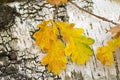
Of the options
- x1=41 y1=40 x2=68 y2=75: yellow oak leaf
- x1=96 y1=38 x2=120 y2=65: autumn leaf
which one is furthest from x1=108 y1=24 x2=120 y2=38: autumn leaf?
x1=41 y1=40 x2=68 y2=75: yellow oak leaf

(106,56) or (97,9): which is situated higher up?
(97,9)

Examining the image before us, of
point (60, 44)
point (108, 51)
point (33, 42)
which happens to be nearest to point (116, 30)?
point (108, 51)

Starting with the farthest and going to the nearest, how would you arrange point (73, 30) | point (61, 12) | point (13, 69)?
point (61, 12), point (73, 30), point (13, 69)

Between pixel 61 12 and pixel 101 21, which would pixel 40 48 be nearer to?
pixel 61 12

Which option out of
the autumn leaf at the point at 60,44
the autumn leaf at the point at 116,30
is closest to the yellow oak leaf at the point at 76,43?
the autumn leaf at the point at 60,44

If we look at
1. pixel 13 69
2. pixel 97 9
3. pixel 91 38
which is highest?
pixel 97 9

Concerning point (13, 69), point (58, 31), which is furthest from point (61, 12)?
point (13, 69)

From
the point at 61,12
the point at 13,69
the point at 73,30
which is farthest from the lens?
the point at 61,12
